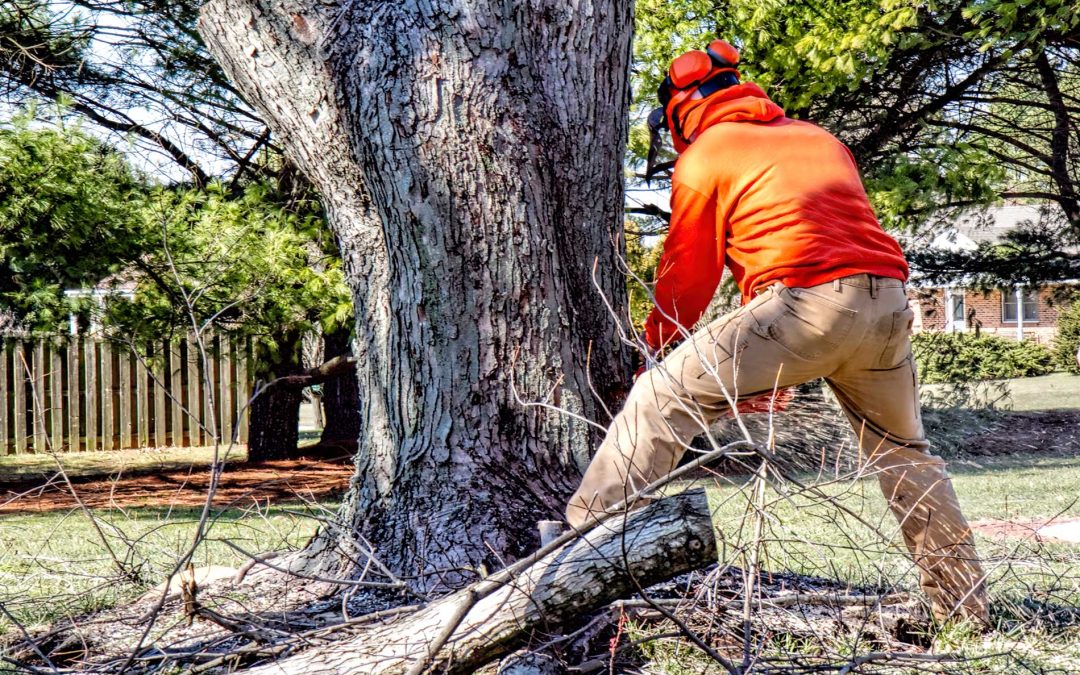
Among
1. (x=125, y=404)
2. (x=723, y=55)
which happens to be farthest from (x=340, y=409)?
(x=723, y=55)

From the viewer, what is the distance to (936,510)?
3.38 m

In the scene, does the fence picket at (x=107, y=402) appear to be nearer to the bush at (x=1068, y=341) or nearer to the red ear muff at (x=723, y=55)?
the red ear muff at (x=723, y=55)

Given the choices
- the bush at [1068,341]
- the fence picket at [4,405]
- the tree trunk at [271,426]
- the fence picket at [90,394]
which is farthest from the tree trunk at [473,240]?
the bush at [1068,341]

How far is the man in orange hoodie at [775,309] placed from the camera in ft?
10.0

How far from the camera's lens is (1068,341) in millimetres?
28141

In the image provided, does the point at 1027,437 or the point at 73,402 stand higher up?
the point at 73,402

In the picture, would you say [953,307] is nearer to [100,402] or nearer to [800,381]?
[100,402]

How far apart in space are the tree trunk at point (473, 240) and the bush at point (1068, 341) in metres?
27.5

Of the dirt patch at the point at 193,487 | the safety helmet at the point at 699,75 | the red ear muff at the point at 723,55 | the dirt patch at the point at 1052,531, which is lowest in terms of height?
the dirt patch at the point at 193,487

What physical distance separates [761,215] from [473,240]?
0.97 metres

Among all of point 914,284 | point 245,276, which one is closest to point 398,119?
point 245,276

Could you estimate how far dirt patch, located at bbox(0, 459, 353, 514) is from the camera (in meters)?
9.09

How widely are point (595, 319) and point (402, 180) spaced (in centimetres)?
85

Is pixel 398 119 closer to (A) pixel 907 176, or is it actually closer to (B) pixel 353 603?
→ (B) pixel 353 603
